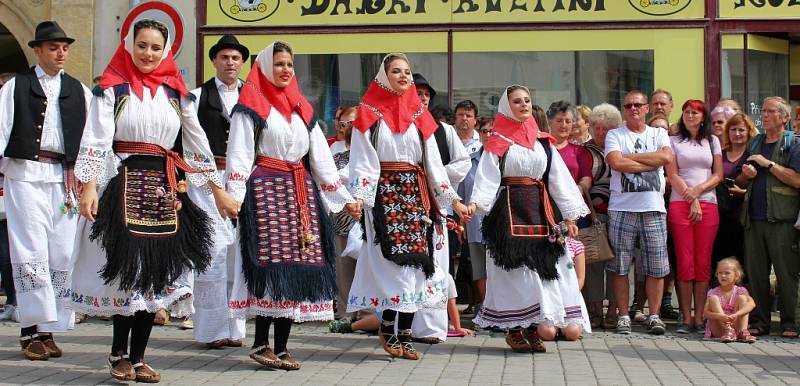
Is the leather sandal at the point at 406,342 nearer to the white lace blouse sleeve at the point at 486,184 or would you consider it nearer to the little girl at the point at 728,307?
the white lace blouse sleeve at the point at 486,184

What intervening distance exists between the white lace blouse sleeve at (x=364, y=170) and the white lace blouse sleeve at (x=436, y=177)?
14.4 inches

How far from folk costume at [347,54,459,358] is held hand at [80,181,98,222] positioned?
2.01 meters

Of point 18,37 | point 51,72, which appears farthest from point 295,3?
point 51,72

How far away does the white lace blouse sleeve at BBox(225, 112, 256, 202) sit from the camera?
7.34 metres

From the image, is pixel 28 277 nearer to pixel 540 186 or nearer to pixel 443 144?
pixel 443 144

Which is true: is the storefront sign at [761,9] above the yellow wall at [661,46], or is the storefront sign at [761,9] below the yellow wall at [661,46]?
above

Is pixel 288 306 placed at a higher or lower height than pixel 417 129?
lower

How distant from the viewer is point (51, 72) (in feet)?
27.8

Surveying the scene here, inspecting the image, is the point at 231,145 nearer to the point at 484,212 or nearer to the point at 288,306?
the point at 288,306

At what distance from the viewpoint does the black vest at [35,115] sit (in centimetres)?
813

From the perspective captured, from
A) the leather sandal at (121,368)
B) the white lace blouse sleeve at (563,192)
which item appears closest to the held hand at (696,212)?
the white lace blouse sleeve at (563,192)

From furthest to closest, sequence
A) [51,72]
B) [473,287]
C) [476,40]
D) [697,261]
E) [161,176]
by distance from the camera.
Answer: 1. [476,40]
2. [473,287]
3. [697,261]
4. [51,72]
5. [161,176]

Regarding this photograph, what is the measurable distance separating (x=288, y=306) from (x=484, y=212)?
199 centimetres

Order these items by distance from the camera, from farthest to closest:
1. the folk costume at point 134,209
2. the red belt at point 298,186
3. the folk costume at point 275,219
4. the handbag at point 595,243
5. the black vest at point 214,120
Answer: the handbag at point 595,243 → the black vest at point 214,120 → the red belt at point 298,186 → the folk costume at point 275,219 → the folk costume at point 134,209
